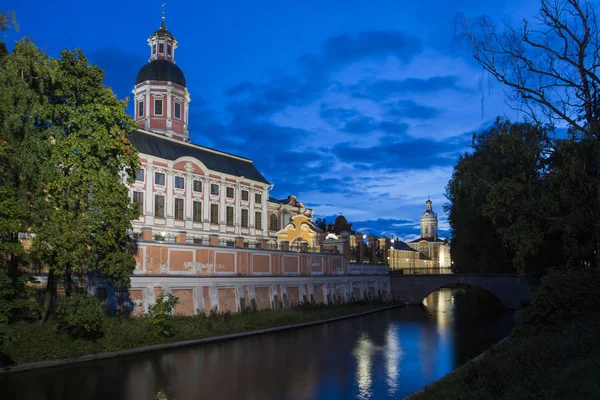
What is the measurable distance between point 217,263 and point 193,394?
59.9 ft

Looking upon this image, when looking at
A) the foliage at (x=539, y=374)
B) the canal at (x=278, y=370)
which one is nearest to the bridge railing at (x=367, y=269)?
the canal at (x=278, y=370)

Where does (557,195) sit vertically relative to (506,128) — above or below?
below

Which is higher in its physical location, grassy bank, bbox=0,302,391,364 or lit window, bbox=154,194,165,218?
lit window, bbox=154,194,165,218

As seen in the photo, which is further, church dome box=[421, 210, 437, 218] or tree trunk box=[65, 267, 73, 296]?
church dome box=[421, 210, 437, 218]

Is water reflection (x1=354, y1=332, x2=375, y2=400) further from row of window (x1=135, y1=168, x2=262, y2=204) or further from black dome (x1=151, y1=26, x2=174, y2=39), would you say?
black dome (x1=151, y1=26, x2=174, y2=39)

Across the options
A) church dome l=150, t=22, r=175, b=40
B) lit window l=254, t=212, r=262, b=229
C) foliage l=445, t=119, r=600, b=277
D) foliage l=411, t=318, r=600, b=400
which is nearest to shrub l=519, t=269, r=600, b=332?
foliage l=445, t=119, r=600, b=277

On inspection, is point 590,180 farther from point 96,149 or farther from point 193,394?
point 96,149

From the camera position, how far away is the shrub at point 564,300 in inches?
766

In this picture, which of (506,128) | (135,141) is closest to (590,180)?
(506,128)

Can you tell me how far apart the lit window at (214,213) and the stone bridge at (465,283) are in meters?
21.7

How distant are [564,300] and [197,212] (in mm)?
35154

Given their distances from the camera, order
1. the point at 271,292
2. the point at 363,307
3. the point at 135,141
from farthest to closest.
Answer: the point at 363,307, the point at 135,141, the point at 271,292

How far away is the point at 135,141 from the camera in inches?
1783

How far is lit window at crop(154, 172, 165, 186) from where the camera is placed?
4594 cm
